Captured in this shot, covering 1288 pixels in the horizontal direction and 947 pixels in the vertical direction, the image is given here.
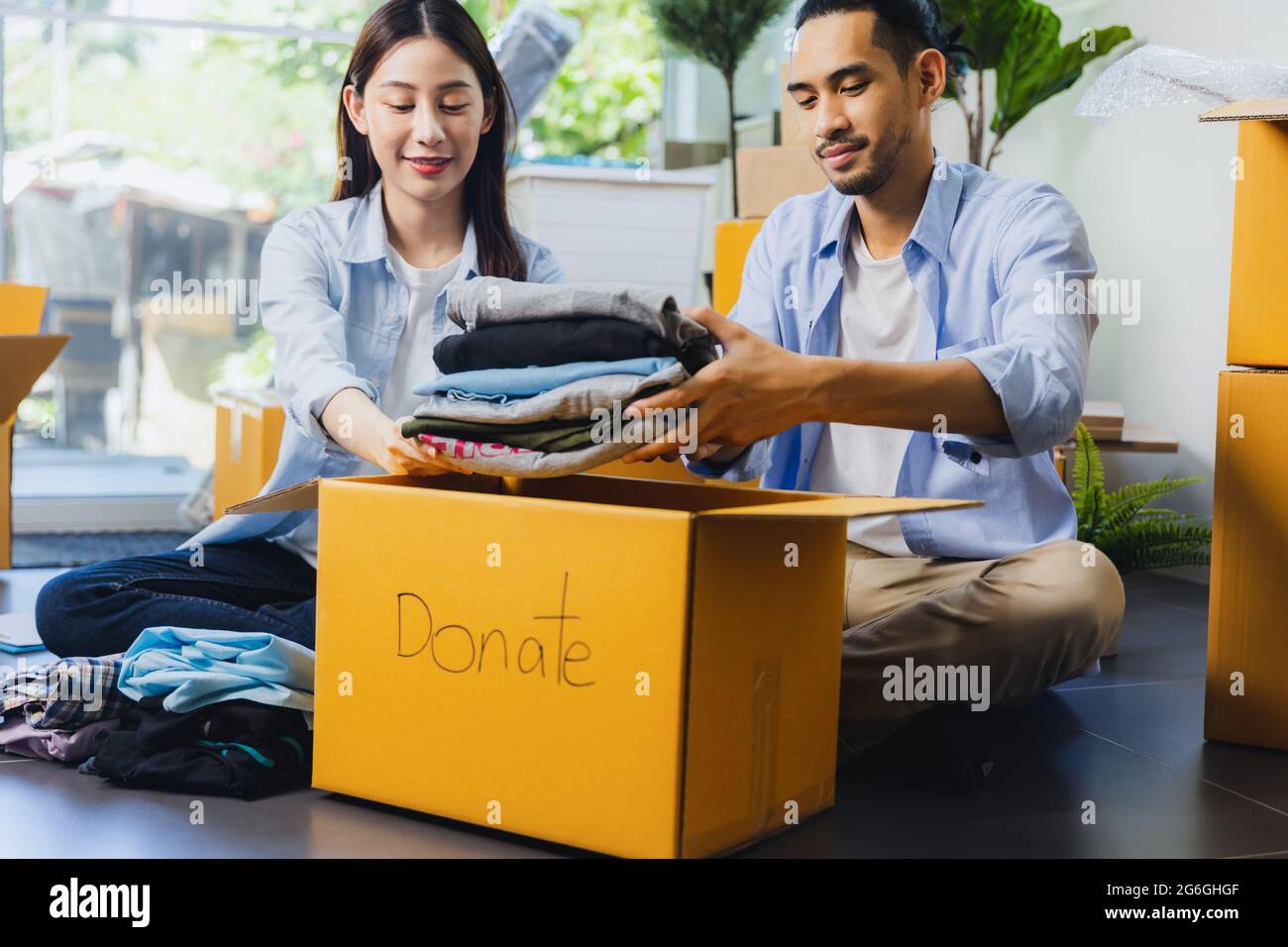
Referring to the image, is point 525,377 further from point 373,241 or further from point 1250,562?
point 1250,562

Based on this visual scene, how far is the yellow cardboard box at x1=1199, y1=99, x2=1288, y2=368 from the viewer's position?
1628 millimetres

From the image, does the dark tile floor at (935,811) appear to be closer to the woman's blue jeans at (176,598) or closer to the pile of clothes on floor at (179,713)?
the pile of clothes on floor at (179,713)

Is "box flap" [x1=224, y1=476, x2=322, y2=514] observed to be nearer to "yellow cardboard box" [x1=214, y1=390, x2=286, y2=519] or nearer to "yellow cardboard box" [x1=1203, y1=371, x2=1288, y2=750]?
"yellow cardboard box" [x1=1203, y1=371, x2=1288, y2=750]

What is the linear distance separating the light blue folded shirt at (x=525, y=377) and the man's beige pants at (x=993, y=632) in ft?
1.59

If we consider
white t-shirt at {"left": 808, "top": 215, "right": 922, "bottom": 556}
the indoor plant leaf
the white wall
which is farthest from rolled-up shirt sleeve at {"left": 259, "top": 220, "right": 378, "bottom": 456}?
the white wall

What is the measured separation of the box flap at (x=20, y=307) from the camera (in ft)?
9.48

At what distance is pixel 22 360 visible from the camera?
2.31 m

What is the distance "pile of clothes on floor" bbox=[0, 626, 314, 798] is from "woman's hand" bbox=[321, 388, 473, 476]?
24 centimetres

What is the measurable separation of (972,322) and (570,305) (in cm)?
64

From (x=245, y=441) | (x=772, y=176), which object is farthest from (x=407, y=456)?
(x=245, y=441)

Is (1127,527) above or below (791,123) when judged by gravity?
below

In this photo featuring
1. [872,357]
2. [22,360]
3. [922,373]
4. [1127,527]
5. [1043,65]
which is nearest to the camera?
Answer: [922,373]

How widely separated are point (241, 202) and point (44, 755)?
2738 millimetres

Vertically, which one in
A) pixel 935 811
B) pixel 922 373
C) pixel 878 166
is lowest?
pixel 935 811
